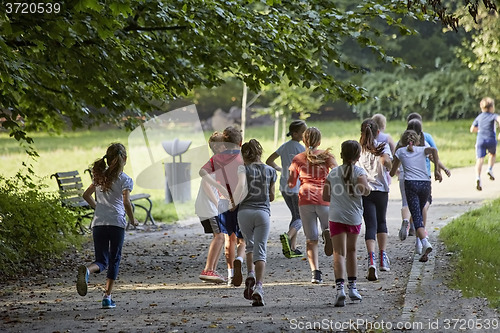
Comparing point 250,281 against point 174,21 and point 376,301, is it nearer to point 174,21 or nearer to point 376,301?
point 376,301

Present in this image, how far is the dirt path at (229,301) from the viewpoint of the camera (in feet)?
22.4

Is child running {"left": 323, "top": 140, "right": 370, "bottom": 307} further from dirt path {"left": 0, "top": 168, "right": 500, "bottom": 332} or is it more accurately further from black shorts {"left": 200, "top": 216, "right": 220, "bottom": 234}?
black shorts {"left": 200, "top": 216, "right": 220, "bottom": 234}

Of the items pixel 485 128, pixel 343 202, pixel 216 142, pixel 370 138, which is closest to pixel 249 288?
pixel 343 202

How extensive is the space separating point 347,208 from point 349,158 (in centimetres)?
48

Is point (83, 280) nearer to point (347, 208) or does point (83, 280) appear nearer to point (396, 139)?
point (347, 208)

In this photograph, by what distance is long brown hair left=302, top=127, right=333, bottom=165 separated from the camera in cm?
864

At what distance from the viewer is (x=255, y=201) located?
794 cm

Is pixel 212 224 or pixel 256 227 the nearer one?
pixel 256 227

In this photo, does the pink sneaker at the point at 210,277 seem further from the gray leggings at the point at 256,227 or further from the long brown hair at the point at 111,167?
the long brown hair at the point at 111,167

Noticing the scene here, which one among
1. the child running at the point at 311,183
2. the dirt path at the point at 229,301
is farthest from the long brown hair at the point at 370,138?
the dirt path at the point at 229,301

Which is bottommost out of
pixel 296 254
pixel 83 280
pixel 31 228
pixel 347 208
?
pixel 296 254

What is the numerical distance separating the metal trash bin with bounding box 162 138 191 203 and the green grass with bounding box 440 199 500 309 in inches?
254

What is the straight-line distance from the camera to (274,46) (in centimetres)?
1177

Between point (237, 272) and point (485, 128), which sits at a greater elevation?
point (485, 128)
